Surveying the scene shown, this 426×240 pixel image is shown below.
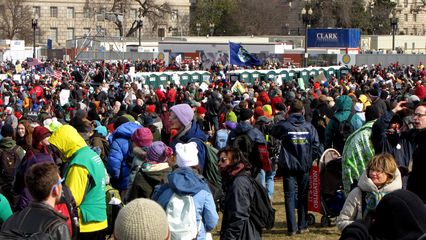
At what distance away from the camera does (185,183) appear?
703 cm

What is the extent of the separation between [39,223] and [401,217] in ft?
6.95

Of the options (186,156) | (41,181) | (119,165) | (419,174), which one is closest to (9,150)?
(119,165)

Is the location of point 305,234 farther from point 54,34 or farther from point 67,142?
point 54,34

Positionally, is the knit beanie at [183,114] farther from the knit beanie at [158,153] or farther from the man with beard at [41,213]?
the man with beard at [41,213]

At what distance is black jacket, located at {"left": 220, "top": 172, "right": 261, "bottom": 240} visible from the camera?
7.74 meters

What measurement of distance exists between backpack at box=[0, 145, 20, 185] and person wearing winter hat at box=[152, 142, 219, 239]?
312 cm

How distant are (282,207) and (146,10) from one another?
296ft

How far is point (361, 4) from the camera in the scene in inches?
4114

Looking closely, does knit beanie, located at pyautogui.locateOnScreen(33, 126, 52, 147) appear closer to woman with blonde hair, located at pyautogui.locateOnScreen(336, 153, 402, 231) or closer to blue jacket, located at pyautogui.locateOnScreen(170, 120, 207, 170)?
blue jacket, located at pyautogui.locateOnScreen(170, 120, 207, 170)

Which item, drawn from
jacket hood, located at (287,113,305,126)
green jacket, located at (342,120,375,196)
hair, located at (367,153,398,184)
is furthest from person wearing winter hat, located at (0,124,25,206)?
hair, located at (367,153,398,184)

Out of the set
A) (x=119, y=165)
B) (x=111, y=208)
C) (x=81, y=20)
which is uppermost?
(x=81, y=20)

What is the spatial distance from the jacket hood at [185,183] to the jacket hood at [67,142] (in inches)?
45.9

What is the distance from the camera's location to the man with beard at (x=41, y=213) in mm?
5594

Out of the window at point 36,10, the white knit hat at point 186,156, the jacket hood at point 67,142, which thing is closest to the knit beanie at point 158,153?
the jacket hood at point 67,142
